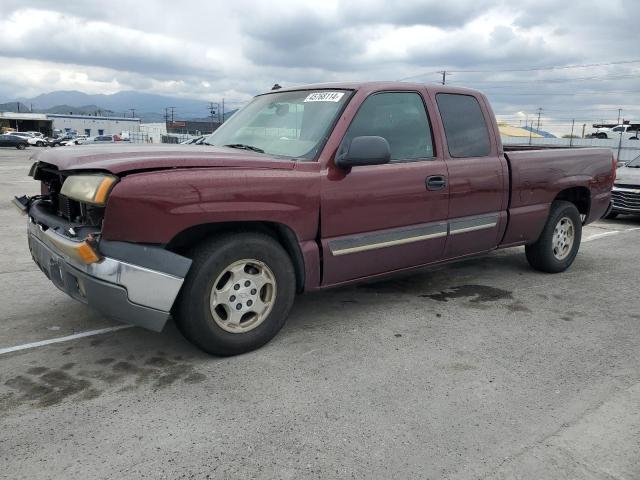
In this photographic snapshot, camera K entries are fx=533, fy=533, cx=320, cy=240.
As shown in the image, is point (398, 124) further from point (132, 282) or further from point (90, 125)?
point (90, 125)

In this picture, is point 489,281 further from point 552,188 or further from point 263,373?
point 263,373

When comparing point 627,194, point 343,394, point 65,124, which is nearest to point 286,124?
point 343,394

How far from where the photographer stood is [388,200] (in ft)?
13.1

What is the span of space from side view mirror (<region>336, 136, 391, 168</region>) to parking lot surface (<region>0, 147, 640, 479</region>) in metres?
1.27

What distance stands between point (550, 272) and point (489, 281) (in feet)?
2.79

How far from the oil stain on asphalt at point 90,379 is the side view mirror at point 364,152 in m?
1.67

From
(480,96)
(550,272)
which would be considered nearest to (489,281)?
(550,272)

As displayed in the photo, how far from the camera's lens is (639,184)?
10.2 metres

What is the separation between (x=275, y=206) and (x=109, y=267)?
1.06 m

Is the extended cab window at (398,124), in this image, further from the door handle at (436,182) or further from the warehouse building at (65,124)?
the warehouse building at (65,124)

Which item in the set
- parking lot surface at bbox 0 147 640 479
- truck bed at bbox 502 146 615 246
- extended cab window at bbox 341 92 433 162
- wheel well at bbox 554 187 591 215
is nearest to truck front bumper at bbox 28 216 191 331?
parking lot surface at bbox 0 147 640 479

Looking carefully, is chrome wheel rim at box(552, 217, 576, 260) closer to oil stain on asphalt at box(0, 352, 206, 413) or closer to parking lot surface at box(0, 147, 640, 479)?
parking lot surface at box(0, 147, 640, 479)

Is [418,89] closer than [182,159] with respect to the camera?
No

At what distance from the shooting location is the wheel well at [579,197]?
590 centimetres
